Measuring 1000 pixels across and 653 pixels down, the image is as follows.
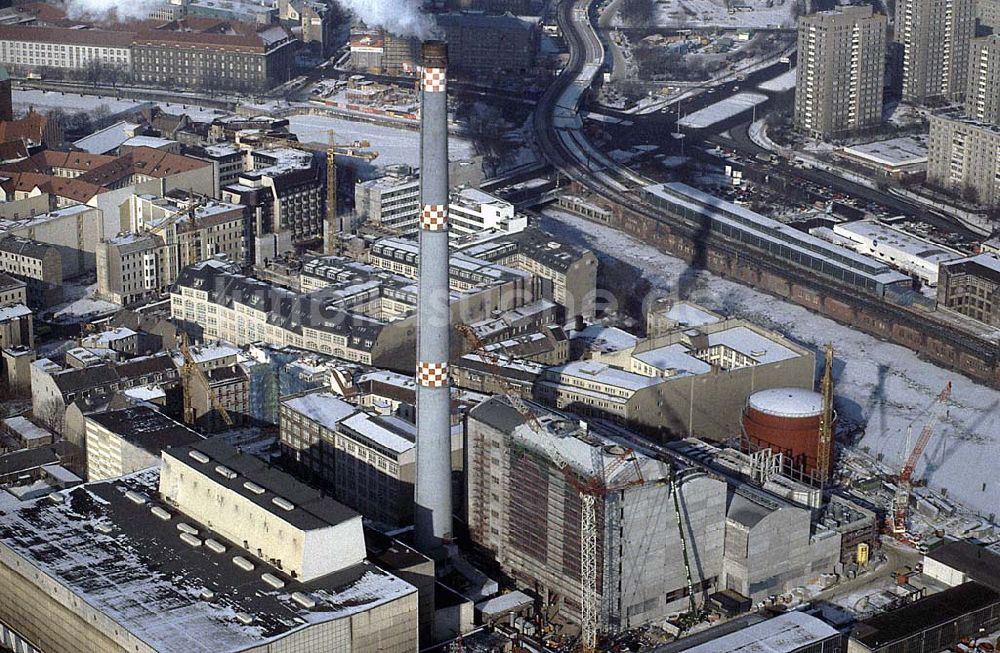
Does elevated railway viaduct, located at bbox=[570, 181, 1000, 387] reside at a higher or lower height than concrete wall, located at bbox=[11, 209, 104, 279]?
lower

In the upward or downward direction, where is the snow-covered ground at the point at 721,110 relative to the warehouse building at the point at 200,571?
upward

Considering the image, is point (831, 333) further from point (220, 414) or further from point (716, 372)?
point (220, 414)

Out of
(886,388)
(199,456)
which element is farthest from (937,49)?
(199,456)

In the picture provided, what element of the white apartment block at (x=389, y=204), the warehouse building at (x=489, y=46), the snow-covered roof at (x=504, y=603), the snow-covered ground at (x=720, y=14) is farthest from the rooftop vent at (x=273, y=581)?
the snow-covered ground at (x=720, y=14)

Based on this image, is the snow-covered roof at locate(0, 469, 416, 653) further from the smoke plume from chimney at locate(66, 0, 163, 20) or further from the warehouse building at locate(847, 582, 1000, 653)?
the smoke plume from chimney at locate(66, 0, 163, 20)

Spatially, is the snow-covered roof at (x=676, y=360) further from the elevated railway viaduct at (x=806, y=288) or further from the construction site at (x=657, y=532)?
the elevated railway viaduct at (x=806, y=288)

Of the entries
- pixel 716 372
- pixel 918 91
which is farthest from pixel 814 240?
pixel 918 91

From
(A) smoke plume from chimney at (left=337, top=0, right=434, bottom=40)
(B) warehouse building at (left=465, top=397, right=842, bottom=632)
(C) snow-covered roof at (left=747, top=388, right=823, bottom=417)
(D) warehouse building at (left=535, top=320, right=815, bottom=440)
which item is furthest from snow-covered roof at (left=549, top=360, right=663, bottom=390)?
(A) smoke plume from chimney at (left=337, top=0, right=434, bottom=40)
